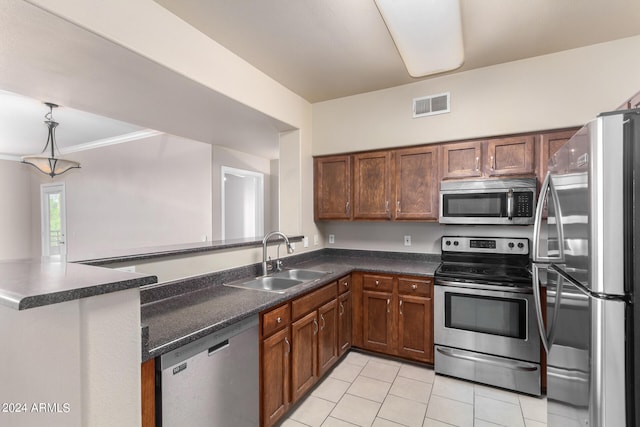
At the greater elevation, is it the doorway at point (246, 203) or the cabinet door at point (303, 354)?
the doorway at point (246, 203)

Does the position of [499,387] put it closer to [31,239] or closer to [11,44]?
[11,44]

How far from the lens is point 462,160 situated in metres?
2.83

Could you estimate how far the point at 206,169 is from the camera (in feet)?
14.4

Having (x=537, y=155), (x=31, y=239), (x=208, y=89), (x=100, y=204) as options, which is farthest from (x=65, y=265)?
(x=31, y=239)

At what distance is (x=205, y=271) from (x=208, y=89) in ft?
4.38

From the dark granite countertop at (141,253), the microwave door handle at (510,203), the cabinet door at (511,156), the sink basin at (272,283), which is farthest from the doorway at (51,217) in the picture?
the microwave door handle at (510,203)

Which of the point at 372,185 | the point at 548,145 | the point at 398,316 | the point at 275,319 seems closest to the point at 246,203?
the point at 372,185

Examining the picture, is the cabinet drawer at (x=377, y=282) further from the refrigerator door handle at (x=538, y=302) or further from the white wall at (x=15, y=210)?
the white wall at (x=15, y=210)

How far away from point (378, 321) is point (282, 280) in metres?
1.04

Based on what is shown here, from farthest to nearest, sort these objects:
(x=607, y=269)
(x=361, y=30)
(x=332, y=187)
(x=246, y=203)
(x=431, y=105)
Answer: (x=246, y=203) → (x=332, y=187) → (x=431, y=105) → (x=361, y=30) → (x=607, y=269)

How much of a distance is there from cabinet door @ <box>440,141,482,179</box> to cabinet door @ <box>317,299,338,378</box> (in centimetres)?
165

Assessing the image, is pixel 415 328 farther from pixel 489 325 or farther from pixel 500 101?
pixel 500 101

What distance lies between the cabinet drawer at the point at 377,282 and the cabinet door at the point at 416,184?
2.16ft

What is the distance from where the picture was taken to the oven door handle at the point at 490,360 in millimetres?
2311
